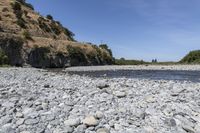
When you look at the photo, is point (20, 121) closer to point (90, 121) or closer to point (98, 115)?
point (90, 121)

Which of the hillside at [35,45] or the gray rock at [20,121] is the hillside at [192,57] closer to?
the hillside at [35,45]

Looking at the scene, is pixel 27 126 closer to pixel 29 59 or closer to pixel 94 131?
pixel 94 131

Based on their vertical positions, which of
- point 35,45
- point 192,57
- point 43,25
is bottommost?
point 192,57

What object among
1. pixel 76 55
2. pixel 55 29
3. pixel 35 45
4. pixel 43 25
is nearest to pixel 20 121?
pixel 35 45

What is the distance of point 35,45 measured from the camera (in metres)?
70.6

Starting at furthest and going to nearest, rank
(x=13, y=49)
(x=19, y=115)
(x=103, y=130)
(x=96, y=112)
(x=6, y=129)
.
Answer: (x=13, y=49), (x=96, y=112), (x=19, y=115), (x=103, y=130), (x=6, y=129)

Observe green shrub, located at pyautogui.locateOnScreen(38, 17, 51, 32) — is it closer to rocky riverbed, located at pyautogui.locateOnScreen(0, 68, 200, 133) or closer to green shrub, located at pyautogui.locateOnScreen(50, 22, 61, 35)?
green shrub, located at pyautogui.locateOnScreen(50, 22, 61, 35)

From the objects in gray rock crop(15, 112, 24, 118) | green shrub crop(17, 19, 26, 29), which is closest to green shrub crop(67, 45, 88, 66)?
green shrub crop(17, 19, 26, 29)

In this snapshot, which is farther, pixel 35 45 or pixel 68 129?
pixel 35 45

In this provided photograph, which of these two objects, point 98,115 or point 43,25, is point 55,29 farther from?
point 98,115

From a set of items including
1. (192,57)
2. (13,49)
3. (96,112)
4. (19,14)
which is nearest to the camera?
(96,112)

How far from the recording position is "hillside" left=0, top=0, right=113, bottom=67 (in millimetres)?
66875

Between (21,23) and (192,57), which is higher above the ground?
(21,23)

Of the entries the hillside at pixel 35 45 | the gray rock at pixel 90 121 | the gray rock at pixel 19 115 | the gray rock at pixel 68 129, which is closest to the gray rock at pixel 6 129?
the gray rock at pixel 19 115
